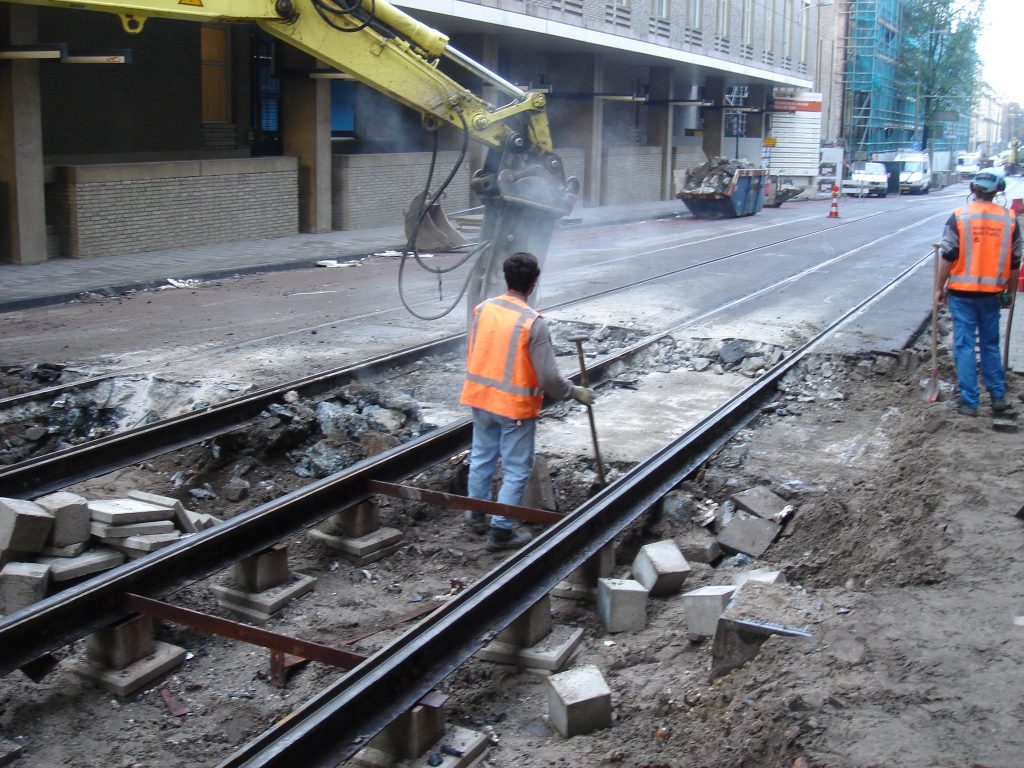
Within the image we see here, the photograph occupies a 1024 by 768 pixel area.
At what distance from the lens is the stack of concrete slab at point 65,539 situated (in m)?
5.51

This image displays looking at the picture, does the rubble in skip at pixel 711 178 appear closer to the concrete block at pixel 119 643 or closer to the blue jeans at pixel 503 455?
the blue jeans at pixel 503 455

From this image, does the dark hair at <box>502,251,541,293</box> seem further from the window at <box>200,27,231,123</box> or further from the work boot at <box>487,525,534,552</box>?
the window at <box>200,27,231,123</box>

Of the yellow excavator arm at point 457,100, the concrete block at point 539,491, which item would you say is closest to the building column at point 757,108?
the yellow excavator arm at point 457,100

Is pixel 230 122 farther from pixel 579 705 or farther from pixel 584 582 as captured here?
pixel 579 705

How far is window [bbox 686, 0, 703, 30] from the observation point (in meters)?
38.2

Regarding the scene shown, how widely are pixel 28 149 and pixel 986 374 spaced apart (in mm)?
14594

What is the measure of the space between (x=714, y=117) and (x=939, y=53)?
38091 mm

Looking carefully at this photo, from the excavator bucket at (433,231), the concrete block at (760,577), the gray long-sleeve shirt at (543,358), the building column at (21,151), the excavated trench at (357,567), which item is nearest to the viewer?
the excavated trench at (357,567)

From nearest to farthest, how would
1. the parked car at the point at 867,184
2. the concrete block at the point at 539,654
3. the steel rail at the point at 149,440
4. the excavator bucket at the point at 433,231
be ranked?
1. the concrete block at the point at 539,654
2. the steel rail at the point at 149,440
3. the excavator bucket at the point at 433,231
4. the parked car at the point at 867,184

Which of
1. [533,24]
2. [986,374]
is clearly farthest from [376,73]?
[533,24]

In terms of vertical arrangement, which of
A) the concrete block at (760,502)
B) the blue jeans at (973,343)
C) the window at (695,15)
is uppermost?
the window at (695,15)

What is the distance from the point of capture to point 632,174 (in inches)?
1566

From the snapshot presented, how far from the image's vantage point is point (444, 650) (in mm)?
4730

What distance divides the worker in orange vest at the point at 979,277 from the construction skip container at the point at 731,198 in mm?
24588
